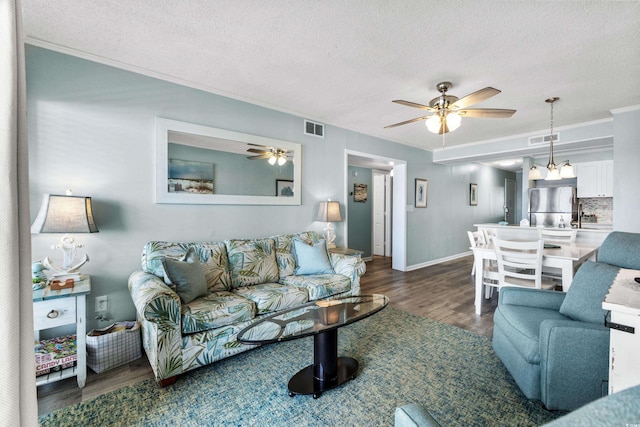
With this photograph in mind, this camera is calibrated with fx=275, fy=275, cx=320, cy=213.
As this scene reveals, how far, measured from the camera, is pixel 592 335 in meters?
1.49

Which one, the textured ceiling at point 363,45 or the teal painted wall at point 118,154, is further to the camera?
the teal painted wall at point 118,154

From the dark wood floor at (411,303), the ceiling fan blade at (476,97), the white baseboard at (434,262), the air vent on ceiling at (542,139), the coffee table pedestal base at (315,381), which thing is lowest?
the dark wood floor at (411,303)

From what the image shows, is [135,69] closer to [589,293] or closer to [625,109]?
[589,293]

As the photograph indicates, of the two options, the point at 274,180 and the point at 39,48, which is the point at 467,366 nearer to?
the point at 274,180

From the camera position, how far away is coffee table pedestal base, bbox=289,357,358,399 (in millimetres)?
1808

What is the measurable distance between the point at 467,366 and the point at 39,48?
4.17 meters

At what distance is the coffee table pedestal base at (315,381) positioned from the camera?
181cm

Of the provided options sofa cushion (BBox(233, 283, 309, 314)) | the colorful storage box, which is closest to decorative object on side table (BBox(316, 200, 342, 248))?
sofa cushion (BBox(233, 283, 309, 314))

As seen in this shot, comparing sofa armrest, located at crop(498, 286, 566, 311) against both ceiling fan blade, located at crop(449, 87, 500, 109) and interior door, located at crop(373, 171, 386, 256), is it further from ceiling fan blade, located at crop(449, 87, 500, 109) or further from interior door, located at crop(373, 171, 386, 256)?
interior door, located at crop(373, 171, 386, 256)

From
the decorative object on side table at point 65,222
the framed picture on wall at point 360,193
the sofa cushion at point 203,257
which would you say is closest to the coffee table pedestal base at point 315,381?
the sofa cushion at point 203,257

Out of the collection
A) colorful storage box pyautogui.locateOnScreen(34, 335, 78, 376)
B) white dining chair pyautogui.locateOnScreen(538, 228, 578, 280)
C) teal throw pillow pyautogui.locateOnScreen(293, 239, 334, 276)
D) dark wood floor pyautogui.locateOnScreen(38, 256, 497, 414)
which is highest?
white dining chair pyautogui.locateOnScreen(538, 228, 578, 280)

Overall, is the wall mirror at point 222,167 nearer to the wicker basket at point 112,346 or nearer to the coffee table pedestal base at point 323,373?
the wicker basket at point 112,346

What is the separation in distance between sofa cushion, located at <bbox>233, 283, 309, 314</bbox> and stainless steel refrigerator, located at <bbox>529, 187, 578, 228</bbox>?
6.35 metres

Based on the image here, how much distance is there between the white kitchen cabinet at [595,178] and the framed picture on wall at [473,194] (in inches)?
Answer: 78.4
